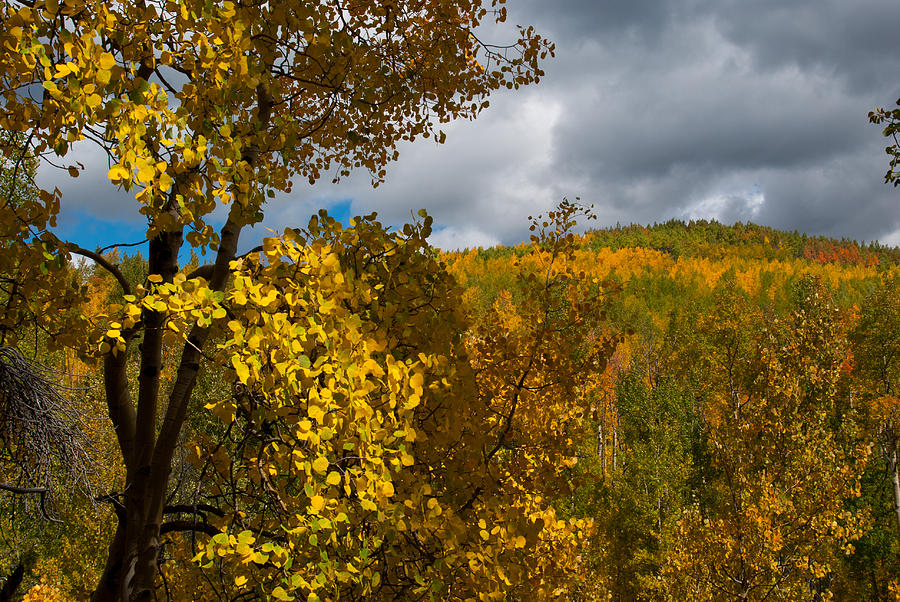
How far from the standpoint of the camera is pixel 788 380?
34.6 feet

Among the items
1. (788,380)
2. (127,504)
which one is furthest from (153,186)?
(788,380)

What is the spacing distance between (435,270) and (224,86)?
1343mm

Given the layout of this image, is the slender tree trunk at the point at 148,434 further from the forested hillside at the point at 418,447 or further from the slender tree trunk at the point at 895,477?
the slender tree trunk at the point at 895,477

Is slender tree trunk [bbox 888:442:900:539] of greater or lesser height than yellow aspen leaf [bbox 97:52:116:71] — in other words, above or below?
above

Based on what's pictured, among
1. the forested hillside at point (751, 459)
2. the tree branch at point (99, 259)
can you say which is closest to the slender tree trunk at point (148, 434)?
the tree branch at point (99, 259)

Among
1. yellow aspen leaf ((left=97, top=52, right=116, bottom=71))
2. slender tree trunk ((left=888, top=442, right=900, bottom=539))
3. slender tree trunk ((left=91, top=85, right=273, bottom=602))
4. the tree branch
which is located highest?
slender tree trunk ((left=888, top=442, right=900, bottom=539))

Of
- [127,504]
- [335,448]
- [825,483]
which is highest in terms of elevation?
[825,483]

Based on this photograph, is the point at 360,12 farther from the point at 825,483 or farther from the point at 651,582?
the point at 651,582

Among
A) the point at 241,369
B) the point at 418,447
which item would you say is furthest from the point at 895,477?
the point at 241,369

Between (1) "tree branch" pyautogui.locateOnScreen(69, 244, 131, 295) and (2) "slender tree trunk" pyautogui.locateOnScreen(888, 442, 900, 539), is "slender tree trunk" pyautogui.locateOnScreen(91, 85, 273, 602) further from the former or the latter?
(2) "slender tree trunk" pyautogui.locateOnScreen(888, 442, 900, 539)

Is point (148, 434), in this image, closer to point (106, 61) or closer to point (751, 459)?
point (106, 61)

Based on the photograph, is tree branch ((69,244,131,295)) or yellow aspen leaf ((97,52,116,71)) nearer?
yellow aspen leaf ((97,52,116,71))

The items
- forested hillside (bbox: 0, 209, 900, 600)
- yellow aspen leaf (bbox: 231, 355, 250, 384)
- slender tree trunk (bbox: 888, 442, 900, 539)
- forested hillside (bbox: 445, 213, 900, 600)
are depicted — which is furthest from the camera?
slender tree trunk (bbox: 888, 442, 900, 539)

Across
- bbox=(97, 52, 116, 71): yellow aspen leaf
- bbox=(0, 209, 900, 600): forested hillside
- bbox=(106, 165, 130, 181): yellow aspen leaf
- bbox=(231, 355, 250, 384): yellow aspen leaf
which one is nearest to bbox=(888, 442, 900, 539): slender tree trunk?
bbox=(0, 209, 900, 600): forested hillside
